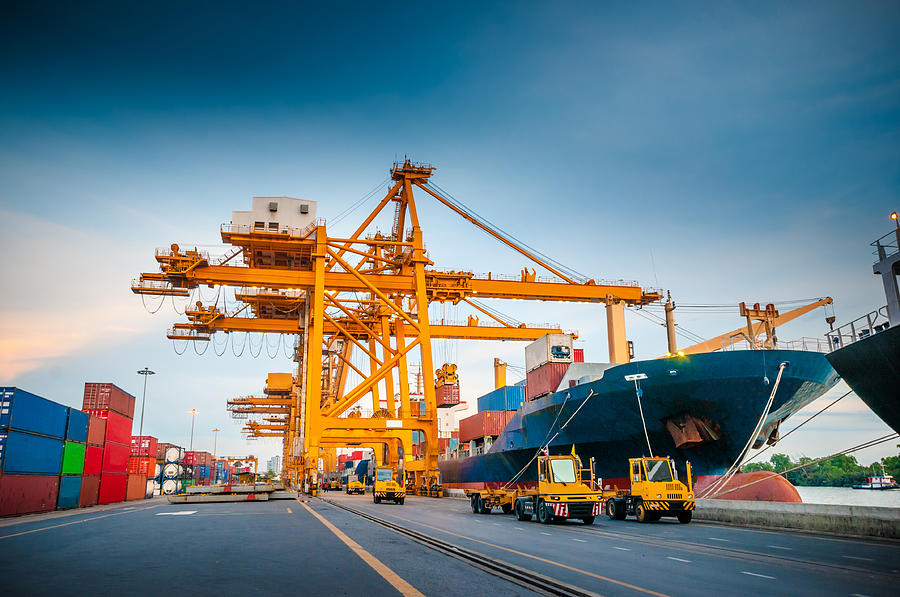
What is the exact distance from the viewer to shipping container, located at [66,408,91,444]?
86.6 ft

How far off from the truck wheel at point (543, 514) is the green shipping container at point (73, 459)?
20820 millimetres

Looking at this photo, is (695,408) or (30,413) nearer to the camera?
(30,413)

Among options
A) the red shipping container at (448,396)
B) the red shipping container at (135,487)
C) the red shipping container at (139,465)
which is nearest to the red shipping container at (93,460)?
the red shipping container at (135,487)

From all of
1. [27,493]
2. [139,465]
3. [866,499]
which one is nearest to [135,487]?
[139,465]

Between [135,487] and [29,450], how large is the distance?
20925 mm

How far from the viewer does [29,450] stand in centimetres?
2231

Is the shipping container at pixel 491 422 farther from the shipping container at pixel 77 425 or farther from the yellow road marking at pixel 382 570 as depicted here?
the yellow road marking at pixel 382 570

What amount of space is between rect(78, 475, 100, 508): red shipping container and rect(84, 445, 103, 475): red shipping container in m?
0.29

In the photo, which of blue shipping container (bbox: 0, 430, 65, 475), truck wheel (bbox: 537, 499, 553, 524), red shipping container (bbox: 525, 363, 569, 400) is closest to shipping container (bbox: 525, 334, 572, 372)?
red shipping container (bbox: 525, 363, 569, 400)

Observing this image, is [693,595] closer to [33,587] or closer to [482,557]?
[482,557]

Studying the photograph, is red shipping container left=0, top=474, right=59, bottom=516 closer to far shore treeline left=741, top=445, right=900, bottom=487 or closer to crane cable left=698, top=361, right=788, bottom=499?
crane cable left=698, top=361, right=788, bottom=499

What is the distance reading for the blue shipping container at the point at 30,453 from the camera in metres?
20.6

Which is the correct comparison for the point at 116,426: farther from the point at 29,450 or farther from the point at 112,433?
the point at 29,450

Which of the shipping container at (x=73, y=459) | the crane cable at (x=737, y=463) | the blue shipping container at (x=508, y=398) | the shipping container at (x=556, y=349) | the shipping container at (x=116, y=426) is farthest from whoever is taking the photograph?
the blue shipping container at (x=508, y=398)
